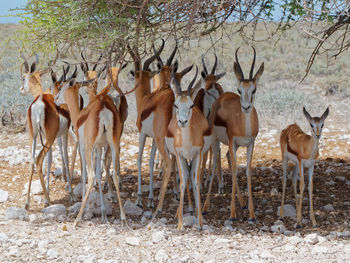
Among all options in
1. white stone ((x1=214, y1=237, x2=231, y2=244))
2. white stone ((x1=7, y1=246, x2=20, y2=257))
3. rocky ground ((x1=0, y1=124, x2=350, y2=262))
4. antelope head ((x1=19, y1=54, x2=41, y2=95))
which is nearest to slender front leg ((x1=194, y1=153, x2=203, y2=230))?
rocky ground ((x1=0, y1=124, x2=350, y2=262))

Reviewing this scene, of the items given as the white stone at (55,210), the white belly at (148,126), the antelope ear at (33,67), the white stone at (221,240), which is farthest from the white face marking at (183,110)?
the antelope ear at (33,67)

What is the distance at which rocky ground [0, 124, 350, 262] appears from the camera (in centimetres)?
515

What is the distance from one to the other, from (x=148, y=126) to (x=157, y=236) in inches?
82.9

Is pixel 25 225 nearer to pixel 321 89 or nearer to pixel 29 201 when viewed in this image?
pixel 29 201

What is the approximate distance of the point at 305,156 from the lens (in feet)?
21.4

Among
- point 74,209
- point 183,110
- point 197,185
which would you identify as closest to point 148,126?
point 197,185

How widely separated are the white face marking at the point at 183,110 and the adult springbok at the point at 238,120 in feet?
2.62

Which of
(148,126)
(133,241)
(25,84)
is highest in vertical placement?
(25,84)

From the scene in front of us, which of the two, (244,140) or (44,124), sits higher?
(44,124)

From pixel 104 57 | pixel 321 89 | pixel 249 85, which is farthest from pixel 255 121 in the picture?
pixel 321 89

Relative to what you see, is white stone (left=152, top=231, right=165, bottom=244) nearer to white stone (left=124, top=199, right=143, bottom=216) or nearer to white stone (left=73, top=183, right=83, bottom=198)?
white stone (left=124, top=199, right=143, bottom=216)

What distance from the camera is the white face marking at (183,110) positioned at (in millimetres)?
5885

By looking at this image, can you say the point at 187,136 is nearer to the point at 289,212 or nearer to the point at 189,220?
the point at 189,220

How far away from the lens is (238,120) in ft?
22.0
